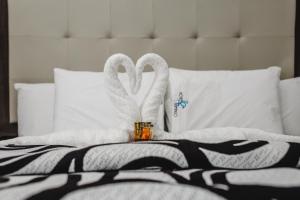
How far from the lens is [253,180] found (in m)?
0.77

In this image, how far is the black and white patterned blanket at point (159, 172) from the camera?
0.69 metres

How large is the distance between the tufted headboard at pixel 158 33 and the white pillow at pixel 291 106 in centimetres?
31

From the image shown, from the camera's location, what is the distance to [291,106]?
2.00 m

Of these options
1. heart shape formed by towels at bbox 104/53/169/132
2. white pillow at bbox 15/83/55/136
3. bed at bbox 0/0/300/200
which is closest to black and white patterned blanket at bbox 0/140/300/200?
heart shape formed by towels at bbox 104/53/169/132

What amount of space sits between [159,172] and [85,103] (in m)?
1.14

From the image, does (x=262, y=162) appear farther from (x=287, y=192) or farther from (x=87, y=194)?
(x=87, y=194)

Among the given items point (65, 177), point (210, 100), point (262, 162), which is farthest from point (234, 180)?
point (210, 100)

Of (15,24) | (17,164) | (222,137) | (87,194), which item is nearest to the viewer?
(87,194)

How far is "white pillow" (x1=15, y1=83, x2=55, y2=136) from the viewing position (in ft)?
6.57

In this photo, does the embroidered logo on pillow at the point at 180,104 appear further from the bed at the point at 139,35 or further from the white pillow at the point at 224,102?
the bed at the point at 139,35

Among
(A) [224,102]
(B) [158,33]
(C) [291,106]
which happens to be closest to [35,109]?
(B) [158,33]

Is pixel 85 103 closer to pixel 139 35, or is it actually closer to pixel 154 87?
pixel 154 87

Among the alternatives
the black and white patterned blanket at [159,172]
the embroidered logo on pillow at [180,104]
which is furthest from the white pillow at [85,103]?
the black and white patterned blanket at [159,172]

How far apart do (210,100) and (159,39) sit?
60 centimetres
